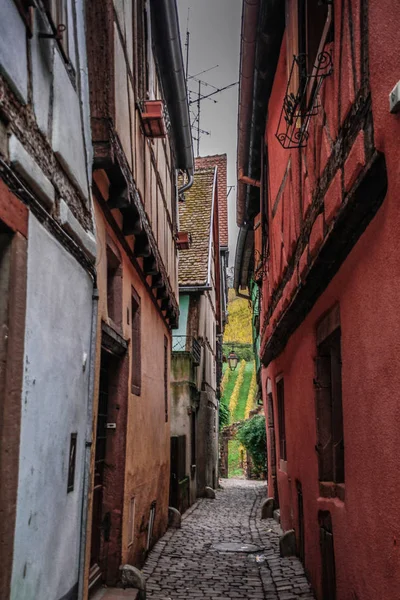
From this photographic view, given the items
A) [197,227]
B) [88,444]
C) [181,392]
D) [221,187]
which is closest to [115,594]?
[88,444]

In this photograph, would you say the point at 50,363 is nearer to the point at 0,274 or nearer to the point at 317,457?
the point at 0,274

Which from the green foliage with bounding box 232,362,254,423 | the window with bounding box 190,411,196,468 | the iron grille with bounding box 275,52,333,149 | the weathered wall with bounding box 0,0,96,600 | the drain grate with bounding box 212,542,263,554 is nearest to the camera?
the weathered wall with bounding box 0,0,96,600

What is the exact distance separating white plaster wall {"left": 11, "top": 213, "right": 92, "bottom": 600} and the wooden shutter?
2324 millimetres

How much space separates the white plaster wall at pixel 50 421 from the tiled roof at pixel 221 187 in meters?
18.2

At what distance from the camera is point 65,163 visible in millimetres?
3887

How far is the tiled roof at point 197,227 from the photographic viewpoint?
14.6 metres

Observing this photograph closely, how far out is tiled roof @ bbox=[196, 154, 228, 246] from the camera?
22.4 meters

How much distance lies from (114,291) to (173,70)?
14.2 feet

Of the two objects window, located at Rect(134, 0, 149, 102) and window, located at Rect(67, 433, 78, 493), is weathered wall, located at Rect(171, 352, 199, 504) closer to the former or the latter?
window, located at Rect(134, 0, 149, 102)

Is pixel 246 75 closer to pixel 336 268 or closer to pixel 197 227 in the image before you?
pixel 336 268

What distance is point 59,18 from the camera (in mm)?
3680

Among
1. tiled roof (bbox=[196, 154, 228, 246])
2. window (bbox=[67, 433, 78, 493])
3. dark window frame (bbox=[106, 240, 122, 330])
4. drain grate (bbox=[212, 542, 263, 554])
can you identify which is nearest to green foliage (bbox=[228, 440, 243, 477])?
tiled roof (bbox=[196, 154, 228, 246])

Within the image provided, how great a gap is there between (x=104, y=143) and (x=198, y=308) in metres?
9.99

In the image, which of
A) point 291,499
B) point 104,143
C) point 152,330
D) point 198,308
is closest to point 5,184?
point 104,143
